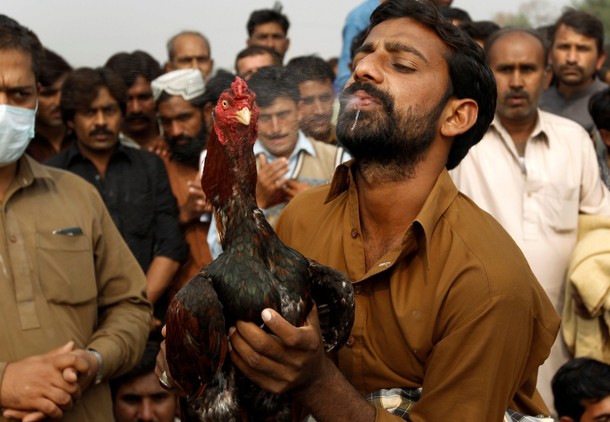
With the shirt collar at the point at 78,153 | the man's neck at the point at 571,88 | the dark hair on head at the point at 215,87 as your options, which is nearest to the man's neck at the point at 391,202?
the dark hair on head at the point at 215,87

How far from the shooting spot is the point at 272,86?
4.65m

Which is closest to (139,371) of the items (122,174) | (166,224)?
(166,224)

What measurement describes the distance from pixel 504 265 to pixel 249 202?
846 millimetres

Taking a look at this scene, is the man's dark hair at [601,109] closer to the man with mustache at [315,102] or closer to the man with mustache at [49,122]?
the man with mustache at [315,102]

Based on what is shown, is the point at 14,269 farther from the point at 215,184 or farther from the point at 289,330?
the point at 289,330

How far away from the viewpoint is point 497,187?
5.51m

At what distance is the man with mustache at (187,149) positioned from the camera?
596cm

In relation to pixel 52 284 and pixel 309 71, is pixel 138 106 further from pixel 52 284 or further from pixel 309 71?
pixel 52 284

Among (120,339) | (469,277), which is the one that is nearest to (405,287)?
(469,277)

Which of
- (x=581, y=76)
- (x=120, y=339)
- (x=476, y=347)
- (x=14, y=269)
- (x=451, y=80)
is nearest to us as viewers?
(x=476, y=347)

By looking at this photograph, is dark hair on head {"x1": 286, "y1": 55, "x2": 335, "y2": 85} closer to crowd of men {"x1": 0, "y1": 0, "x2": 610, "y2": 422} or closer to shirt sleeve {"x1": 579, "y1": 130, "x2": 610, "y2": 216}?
crowd of men {"x1": 0, "y1": 0, "x2": 610, "y2": 422}

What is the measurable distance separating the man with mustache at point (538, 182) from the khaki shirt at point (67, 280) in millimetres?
2083

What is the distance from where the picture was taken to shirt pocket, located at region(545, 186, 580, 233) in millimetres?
5473

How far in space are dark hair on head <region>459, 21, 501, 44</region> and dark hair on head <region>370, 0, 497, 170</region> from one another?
129 inches
